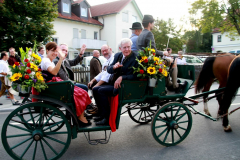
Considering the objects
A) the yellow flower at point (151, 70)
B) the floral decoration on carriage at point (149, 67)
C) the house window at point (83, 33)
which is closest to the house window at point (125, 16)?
the house window at point (83, 33)

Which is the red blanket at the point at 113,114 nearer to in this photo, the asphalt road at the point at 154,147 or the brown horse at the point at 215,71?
the asphalt road at the point at 154,147

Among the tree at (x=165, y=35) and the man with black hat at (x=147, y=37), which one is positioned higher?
the tree at (x=165, y=35)

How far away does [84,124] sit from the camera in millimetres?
3314

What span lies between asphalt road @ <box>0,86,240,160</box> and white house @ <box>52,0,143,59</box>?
2076 cm

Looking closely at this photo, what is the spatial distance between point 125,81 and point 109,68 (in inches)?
15.9

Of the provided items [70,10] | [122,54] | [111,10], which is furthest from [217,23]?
[122,54]

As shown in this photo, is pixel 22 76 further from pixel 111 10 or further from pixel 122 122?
pixel 111 10

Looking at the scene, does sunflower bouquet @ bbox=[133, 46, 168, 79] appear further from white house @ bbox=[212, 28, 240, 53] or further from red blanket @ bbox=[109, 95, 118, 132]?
white house @ bbox=[212, 28, 240, 53]

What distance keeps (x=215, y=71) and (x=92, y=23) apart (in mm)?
23308

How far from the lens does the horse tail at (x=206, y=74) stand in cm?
504

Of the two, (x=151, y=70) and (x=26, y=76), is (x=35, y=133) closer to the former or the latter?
(x=26, y=76)

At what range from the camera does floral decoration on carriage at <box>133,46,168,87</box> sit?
10.6 feet

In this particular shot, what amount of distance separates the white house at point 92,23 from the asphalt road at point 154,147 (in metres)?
20.8

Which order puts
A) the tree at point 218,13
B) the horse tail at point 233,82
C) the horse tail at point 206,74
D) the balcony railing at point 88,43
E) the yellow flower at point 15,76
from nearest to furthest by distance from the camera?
the yellow flower at point 15,76 < the horse tail at point 233,82 < the horse tail at point 206,74 < the tree at point 218,13 < the balcony railing at point 88,43
